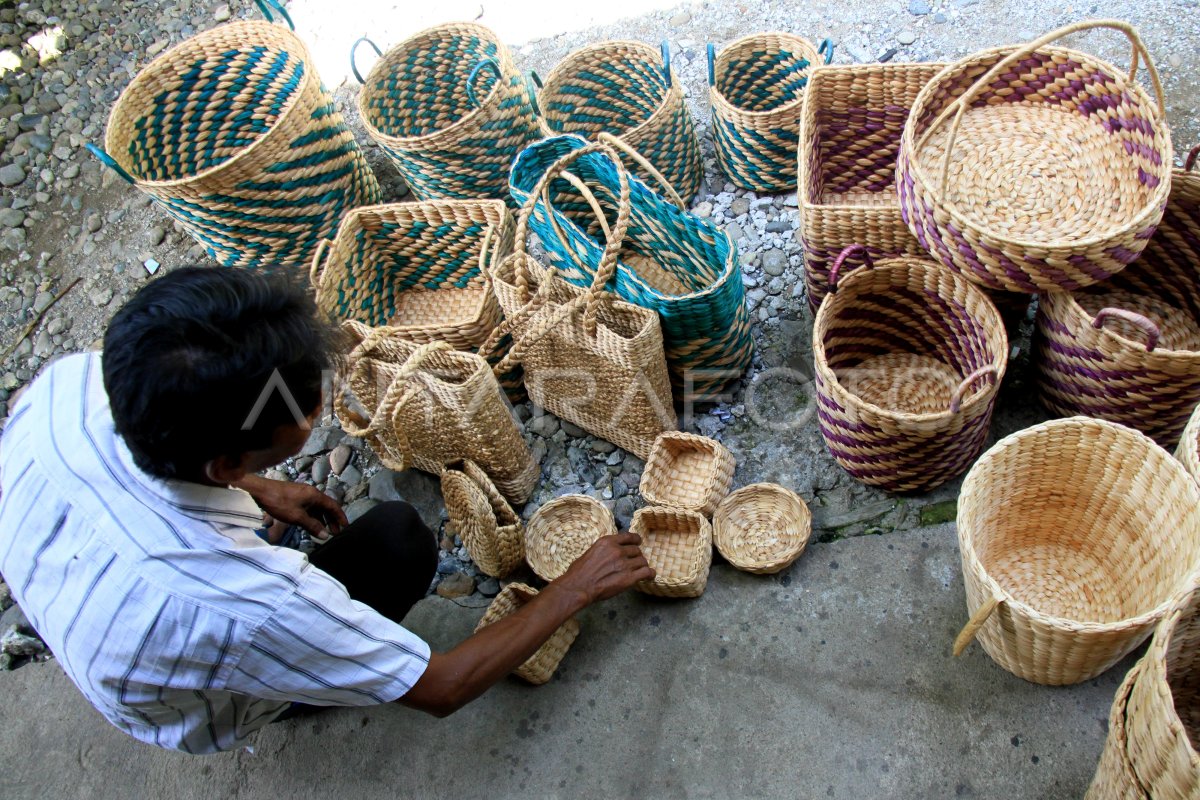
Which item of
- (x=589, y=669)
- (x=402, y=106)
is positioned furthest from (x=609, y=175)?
(x=589, y=669)

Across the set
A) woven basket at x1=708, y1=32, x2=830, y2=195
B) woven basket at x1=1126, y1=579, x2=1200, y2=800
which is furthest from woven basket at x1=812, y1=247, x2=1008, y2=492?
woven basket at x1=708, y1=32, x2=830, y2=195

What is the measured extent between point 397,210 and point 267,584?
61.5 inches

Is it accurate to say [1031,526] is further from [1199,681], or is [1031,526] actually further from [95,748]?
[95,748]

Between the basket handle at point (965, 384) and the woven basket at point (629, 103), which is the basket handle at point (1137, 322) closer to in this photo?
the basket handle at point (965, 384)

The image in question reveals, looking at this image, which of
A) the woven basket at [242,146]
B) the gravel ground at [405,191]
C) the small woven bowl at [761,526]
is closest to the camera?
the small woven bowl at [761,526]

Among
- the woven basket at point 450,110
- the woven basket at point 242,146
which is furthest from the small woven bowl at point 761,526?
the woven basket at point 242,146

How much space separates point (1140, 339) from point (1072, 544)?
1.73 ft

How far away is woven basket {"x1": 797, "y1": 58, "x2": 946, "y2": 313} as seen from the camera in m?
2.11

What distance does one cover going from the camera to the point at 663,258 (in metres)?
2.55

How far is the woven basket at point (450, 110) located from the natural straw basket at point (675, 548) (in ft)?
4.19

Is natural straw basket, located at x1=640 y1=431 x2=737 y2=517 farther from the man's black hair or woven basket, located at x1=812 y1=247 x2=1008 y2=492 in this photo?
the man's black hair

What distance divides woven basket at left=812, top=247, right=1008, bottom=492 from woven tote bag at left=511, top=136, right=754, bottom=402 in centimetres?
25

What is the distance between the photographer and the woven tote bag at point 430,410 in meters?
2.03

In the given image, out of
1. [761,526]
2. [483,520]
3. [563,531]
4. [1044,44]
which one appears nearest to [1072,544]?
[761,526]
